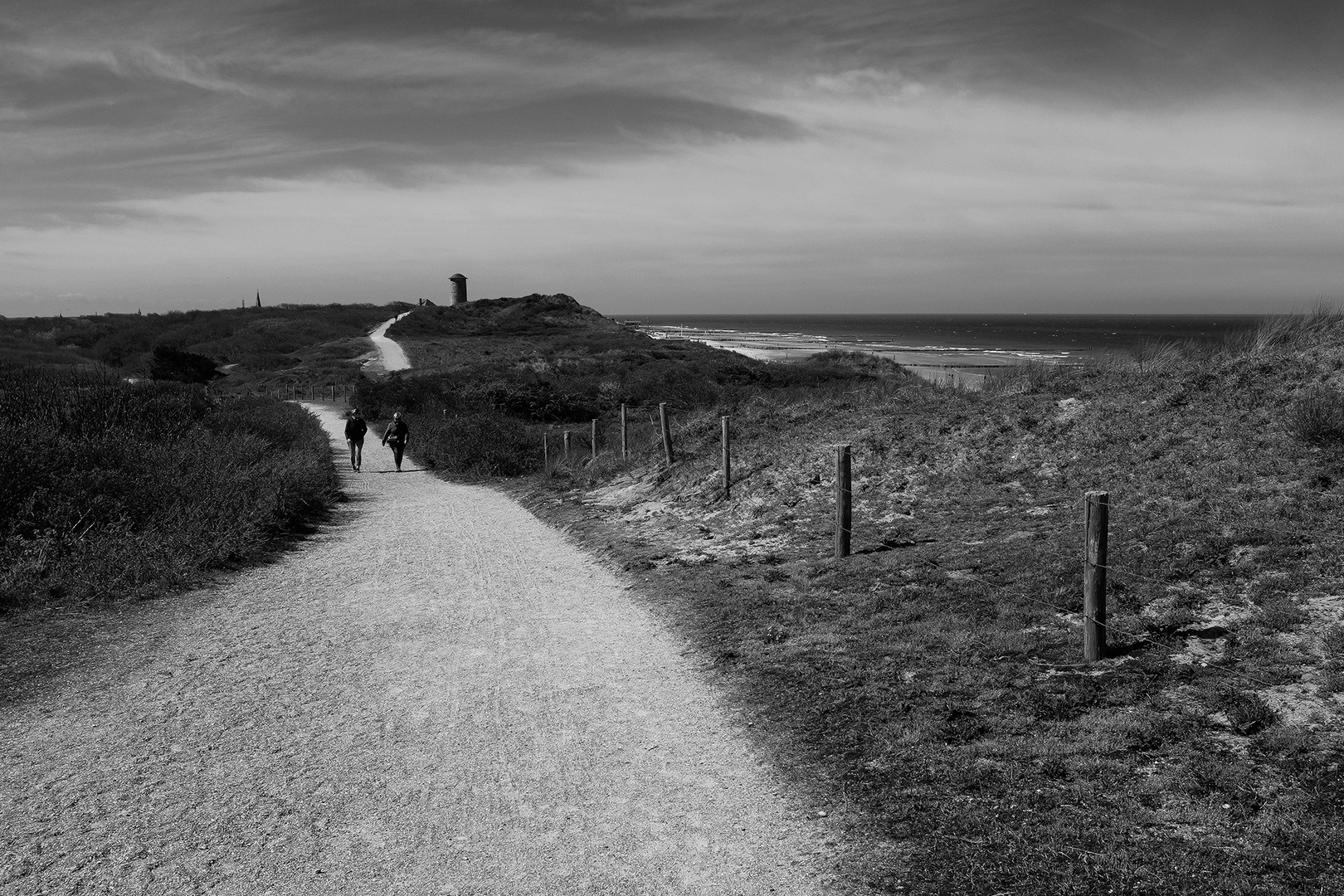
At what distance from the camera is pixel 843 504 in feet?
32.0

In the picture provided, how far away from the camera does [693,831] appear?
4.63m

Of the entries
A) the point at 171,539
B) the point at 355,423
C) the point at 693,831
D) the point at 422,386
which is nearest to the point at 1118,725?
the point at 693,831

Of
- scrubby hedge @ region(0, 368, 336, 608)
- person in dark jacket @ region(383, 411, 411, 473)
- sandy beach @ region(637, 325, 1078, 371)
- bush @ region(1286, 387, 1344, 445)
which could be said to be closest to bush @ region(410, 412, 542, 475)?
person in dark jacket @ region(383, 411, 411, 473)

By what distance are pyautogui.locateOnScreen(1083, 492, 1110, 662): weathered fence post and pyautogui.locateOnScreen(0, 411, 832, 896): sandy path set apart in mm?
2457

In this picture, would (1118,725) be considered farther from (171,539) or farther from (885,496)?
(171,539)

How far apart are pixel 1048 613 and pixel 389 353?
66.1 meters

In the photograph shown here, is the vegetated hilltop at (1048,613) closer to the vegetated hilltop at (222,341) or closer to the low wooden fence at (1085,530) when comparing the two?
the low wooden fence at (1085,530)

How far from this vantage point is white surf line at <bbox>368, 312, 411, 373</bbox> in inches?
2340

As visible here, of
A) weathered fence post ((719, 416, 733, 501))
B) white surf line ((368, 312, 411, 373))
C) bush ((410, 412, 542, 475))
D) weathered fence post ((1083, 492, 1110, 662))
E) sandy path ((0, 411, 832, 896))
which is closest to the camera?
sandy path ((0, 411, 832, 896))

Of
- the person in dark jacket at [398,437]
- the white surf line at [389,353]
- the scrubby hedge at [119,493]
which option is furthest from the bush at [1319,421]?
the white surf line at [389,353]

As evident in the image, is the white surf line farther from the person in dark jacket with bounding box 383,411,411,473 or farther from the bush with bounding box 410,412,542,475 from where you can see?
the person in dark jacket with bounding box 383,411,411,473

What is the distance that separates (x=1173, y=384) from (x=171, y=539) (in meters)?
13.2

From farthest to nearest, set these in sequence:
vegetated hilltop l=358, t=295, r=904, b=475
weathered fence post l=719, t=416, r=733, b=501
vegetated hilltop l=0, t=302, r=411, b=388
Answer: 1. vegetated hilltop l=0, t=302, r=411, b=388
2. vegetated hilltop l=358, t=295, r=904, b=475
3. weathered fence post l=719, t=416, r=733, b=501

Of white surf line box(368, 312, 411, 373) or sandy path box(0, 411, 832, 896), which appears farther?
white surf line box(368, 312, 411, 373)
